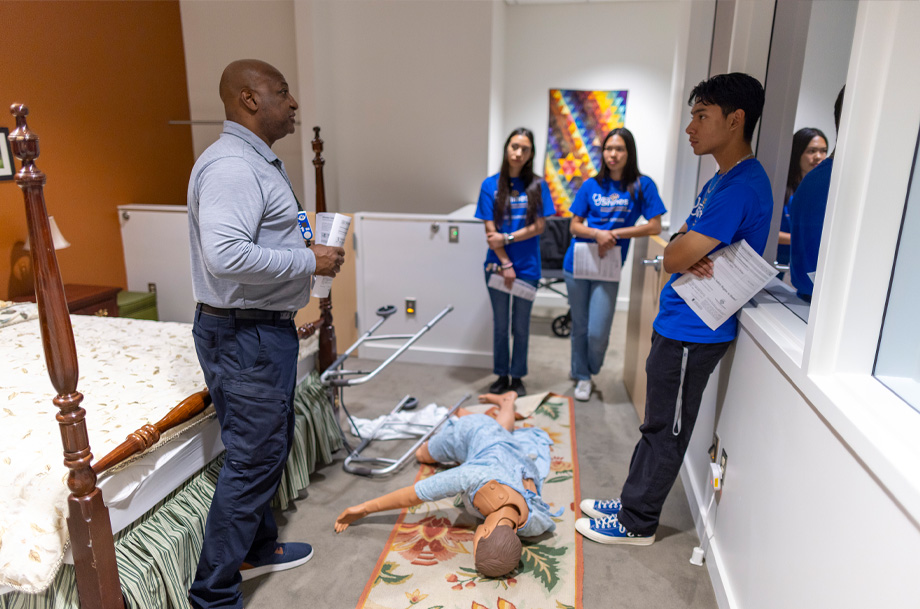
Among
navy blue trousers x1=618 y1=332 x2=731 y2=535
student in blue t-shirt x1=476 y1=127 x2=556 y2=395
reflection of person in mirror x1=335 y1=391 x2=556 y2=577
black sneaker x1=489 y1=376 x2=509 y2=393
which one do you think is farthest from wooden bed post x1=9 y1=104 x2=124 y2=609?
black sneaker x1=489 y1=376 x2=509 y2=393

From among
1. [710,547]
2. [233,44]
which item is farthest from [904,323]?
[233,44]

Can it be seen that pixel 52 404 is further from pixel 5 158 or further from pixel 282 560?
pixel 5 158

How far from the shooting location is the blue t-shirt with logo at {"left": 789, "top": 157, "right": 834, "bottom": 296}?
171cm

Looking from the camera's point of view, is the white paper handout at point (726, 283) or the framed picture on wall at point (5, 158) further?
the framed picture on wall at point (5, 158)

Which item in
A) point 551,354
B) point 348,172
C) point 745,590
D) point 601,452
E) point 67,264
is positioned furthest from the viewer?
point 348,172

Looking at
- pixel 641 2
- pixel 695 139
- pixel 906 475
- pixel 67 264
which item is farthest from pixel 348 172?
pixel 906 475

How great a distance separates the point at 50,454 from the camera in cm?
155

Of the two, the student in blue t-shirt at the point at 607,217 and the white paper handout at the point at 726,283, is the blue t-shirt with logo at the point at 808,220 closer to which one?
the white paper handout at the point at 726,283

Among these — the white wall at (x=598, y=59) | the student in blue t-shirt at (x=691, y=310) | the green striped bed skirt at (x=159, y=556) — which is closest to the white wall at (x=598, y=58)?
the white wall at (x=598, y=59)

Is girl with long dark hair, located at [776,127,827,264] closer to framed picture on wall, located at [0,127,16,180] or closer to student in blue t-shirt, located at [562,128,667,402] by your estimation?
student in blue t-shirt, located at [562,128,667,402]

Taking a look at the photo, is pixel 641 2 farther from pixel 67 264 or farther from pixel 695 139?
pixel 67 264

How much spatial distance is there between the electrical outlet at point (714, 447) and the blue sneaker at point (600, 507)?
395mm

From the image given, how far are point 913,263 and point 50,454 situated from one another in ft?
6.71

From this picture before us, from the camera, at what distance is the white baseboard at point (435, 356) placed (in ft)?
12.8
